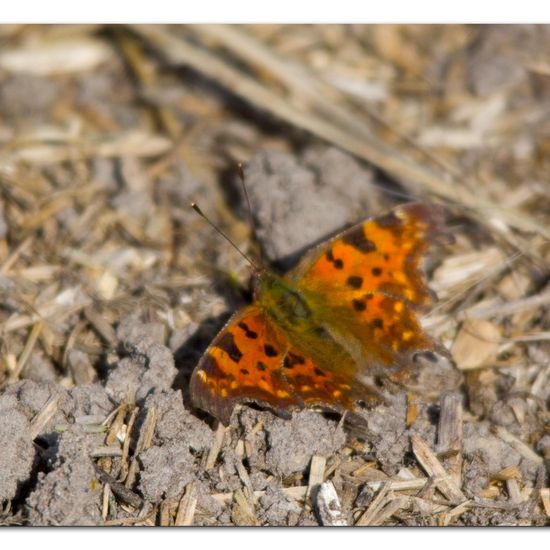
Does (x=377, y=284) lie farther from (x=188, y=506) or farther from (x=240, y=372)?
(x=188, y=506)

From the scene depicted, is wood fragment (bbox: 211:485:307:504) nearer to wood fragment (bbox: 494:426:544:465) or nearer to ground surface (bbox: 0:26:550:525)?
ground surface (bbox: 0:26:550:525)

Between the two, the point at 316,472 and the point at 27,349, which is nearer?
the point at 316,472

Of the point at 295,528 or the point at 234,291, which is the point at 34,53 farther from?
the point at 295,528

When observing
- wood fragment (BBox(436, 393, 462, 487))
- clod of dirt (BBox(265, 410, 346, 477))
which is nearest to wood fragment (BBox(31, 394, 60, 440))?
clod of dirt (BBox(265, 410, 346, 477))

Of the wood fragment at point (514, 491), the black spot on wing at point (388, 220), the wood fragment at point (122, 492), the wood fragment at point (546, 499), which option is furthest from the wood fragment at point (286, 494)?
the black spot on wing at point (388, 220)

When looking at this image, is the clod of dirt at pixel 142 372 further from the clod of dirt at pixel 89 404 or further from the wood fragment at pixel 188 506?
the wood fragment at pixel 188 506

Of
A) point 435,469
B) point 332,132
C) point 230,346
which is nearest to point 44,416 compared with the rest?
point 230,346
